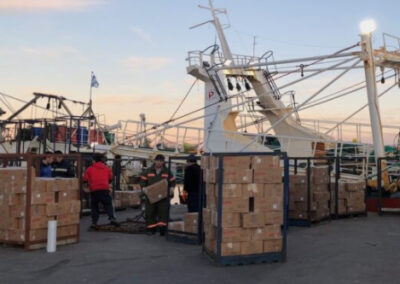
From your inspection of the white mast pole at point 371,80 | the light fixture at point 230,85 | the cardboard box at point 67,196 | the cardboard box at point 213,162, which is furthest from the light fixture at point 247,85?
the cardboard box at point 213,162

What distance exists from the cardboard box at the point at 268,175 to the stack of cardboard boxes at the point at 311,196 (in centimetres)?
475

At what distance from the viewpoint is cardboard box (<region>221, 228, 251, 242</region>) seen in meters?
7.67

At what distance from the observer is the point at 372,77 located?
13789mm

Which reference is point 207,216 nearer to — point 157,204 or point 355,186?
point 157,204

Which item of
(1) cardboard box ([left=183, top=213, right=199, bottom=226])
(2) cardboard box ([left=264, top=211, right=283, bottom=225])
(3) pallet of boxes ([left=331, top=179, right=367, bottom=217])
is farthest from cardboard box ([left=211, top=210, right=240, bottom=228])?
(3) pallet of boxes ([left=331, top=179, right=367, bottom=217])

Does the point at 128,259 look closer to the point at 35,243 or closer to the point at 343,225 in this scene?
the point at 35,243

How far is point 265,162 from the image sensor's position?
26.0ft

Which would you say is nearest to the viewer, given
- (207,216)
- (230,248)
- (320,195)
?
(230,248)

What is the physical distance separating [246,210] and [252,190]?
13.4 inches

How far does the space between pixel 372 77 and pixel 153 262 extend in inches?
356

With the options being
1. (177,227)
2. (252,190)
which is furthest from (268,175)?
(177,227)

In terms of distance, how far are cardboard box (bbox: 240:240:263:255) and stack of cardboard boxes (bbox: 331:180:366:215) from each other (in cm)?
634

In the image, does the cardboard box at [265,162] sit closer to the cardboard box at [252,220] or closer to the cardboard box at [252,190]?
the cardboard box at [252,190]

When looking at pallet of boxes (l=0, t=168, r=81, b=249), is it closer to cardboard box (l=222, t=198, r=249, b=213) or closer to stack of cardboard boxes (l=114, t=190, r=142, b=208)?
cardboard box (l=222, t=198, r=249, b=213)
